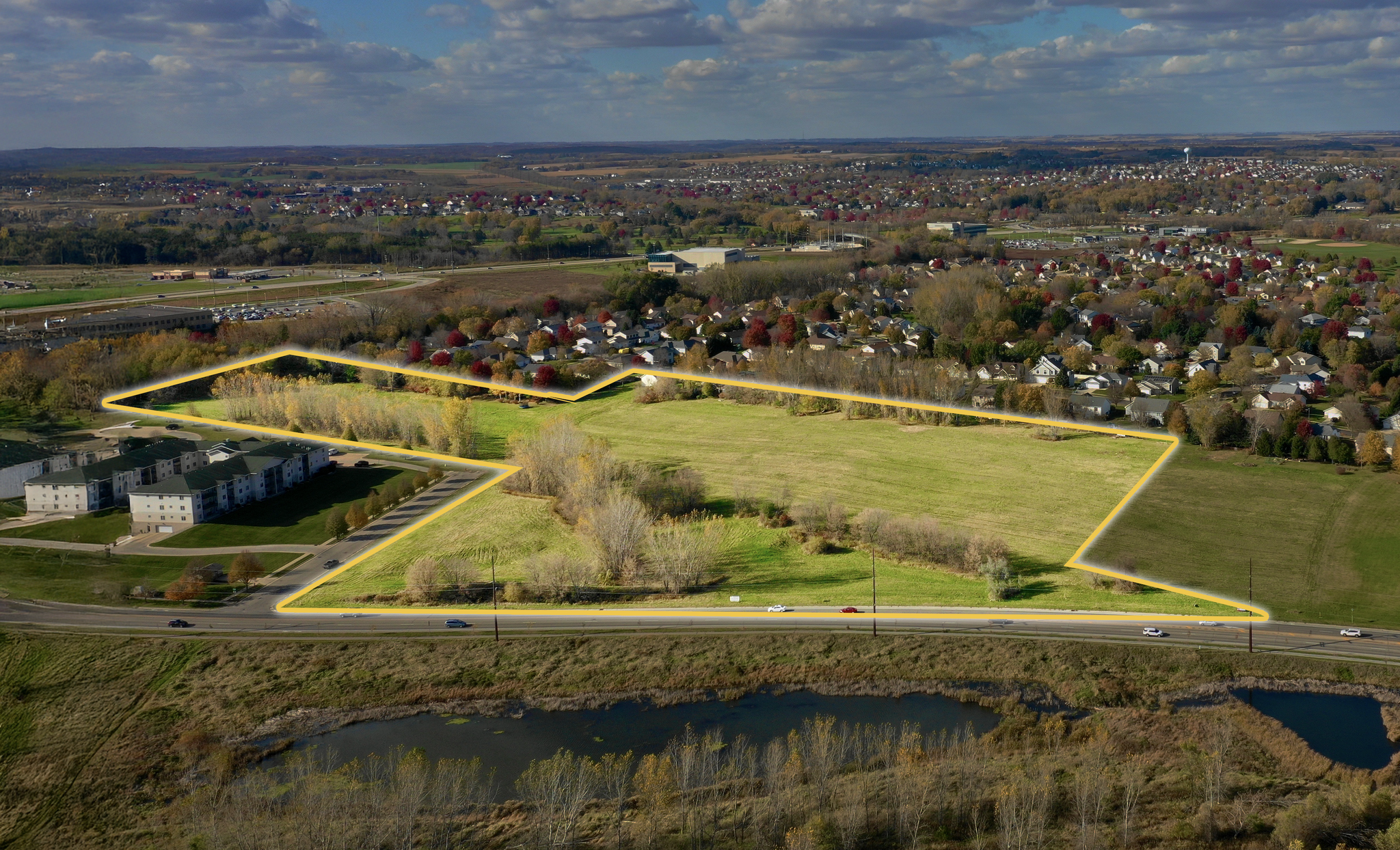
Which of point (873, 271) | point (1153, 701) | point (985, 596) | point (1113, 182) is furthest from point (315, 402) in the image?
point (1113, 182)

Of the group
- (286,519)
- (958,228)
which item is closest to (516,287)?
(958,228)

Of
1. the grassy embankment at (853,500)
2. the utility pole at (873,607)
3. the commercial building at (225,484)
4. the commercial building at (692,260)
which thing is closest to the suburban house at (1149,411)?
the grassy embankment at (853,500)

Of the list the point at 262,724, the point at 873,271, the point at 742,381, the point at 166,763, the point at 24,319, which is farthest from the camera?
the point at 873,271

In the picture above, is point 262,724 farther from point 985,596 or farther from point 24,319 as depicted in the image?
point 24,319

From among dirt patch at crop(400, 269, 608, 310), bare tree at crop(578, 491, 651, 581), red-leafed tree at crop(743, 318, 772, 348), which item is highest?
dirt patch at crop(400, 269, 608, 310)

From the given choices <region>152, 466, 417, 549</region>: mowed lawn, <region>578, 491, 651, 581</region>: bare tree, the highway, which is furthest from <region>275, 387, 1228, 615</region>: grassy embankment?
the highway

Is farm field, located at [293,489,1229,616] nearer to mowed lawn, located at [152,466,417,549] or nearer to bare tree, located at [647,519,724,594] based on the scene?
bare tree, located at [647,519,724,594]

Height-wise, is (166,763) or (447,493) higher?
(447,493)
